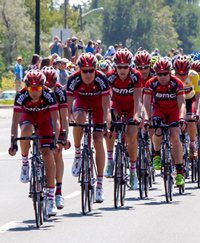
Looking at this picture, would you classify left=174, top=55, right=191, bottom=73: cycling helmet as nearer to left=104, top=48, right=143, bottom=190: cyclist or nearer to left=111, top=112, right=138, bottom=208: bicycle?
left=104, top=48, right=143, bottom=190: cyclist

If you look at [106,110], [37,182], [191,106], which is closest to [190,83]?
[191,106]

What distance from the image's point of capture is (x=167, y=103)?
40.5 feet

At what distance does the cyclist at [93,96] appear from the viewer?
11.0 metres

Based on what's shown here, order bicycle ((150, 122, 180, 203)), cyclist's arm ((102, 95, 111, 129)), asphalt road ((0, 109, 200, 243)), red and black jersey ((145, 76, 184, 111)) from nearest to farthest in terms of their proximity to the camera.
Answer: asphalt road ((0, 109, 200, 243)) → cyclist's arm ((102, 95, 111, 129)) → bicycle ((150, 122, 180, 203)) → red and black jersey ((145, 76, 184, 111))

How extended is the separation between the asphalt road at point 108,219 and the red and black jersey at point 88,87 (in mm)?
1518

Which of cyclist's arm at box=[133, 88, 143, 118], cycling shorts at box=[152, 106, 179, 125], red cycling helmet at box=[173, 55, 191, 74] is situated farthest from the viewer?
red cycling helmet at box=[173, 55, 191, 74]

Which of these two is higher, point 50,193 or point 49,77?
point 49,77

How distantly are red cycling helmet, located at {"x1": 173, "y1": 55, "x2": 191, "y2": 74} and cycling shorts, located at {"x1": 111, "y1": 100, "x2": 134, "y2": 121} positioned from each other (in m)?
1.08

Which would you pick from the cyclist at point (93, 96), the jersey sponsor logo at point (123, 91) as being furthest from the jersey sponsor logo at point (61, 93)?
the jersey sponsor logo at point (123, 91)

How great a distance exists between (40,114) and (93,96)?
161 centimetres

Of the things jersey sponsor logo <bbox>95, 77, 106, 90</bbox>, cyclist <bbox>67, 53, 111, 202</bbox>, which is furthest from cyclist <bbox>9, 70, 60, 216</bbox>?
jersey sponsor logo <bbox>95, 77, 106, 90</bbox>

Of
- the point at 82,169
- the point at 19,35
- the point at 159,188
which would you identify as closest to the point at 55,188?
the point at 82,169

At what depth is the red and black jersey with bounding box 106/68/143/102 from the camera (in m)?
11.8

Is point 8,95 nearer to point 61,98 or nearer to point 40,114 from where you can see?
point 61,98
